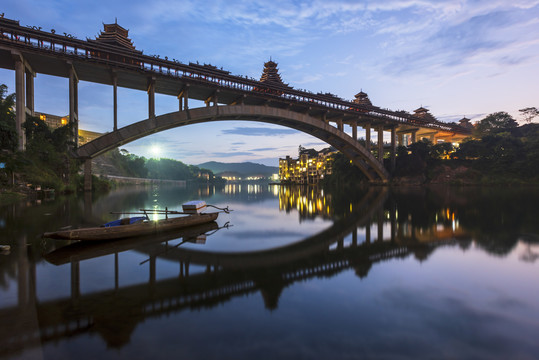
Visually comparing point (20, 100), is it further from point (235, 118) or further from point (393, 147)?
point (393, 147)

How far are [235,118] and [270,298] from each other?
3428 centimetres

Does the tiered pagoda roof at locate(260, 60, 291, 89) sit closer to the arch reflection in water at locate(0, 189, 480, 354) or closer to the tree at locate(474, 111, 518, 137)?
the arch reflection in water at locate(0, 189, 480, 354)

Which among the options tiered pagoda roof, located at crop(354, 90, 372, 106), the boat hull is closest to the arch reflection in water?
the boat hull

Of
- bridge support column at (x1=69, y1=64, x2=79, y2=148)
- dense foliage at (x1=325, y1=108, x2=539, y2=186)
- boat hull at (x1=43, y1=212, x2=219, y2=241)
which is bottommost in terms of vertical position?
boat hull at (x1=43, y1=212, x2=219, y2=241)

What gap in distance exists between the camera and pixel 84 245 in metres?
8.62

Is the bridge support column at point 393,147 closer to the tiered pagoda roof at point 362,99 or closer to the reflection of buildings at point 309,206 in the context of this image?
the tiered pagoda roof at point 362,99

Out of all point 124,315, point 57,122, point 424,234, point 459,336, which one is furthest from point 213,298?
point 57,122

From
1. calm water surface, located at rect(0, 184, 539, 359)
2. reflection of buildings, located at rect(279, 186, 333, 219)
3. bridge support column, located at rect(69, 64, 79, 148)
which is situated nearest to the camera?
calm water surface, located at rect(0, 184, 539, 359)

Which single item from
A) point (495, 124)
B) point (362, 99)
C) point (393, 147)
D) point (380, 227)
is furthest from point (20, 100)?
point (495, 124)

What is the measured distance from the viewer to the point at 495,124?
6988 cm

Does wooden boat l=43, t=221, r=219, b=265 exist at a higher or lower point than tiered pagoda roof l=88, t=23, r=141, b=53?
lower

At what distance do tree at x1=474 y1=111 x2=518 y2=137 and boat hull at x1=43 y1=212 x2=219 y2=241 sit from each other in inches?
3277

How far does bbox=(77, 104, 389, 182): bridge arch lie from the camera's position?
27.6 m

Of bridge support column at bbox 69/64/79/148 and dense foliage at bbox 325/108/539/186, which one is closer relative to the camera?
bridge support column at bbox 69/64/79/148
